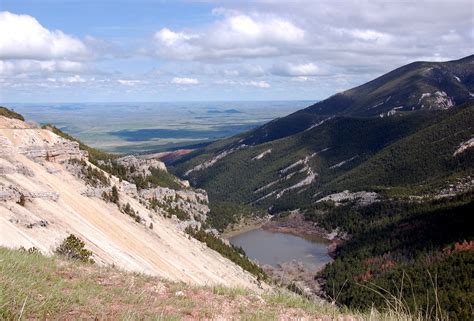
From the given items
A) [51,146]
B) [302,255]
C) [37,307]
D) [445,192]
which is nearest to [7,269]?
[37,307]

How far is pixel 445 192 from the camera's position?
15025 centimetres

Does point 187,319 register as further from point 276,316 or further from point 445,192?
point 445,192

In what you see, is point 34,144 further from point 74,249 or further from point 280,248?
point 280,248

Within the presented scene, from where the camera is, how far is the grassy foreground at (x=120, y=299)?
34.9ft

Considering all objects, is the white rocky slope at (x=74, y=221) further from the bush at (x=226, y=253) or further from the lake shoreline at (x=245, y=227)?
the lake shoreline at (x=245, y=227)

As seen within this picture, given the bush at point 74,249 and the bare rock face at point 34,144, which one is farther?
the bare rock face at point 34,144

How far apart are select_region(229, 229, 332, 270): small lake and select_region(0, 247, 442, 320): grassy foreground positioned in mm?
102989

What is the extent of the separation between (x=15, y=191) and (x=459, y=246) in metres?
79.4

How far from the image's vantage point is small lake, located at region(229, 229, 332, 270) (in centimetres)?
12369

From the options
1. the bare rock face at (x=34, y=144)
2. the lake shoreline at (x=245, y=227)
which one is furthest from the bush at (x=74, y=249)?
the lake shoreline at (x=245, y=227)

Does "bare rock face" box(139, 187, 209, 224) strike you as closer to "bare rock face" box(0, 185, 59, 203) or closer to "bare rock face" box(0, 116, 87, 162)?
"bare rock face" box(0, 116, 87, 162)

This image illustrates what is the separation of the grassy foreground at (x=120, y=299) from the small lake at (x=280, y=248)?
4055 inches

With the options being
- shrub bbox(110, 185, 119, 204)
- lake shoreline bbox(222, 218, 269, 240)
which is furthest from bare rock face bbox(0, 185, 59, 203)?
lake shoreline bbox(222, 218, 269, 240)

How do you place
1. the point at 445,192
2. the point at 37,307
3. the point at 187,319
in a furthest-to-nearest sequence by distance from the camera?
1. the point at 445,192
2. the point at 187,319
3. the point at 37,307
